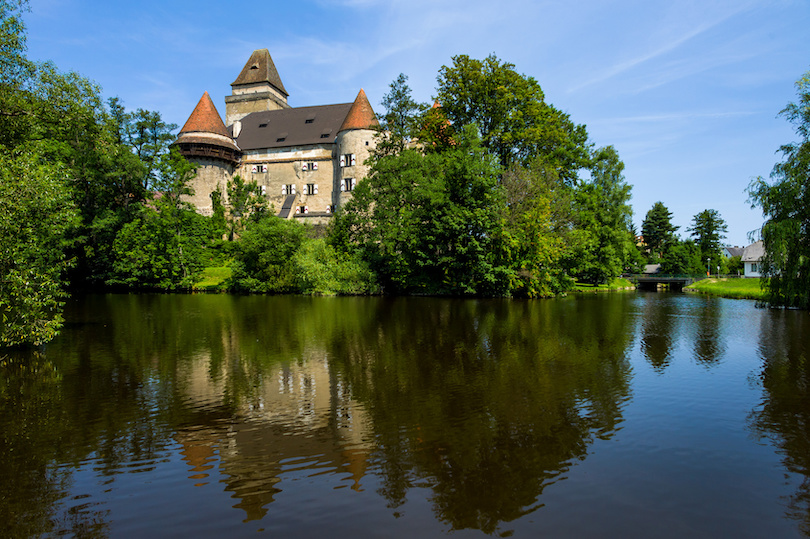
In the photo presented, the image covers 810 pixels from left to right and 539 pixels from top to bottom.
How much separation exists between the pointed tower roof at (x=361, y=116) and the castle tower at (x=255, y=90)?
19.0 m

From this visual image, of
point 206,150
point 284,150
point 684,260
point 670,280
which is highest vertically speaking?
point 284,150

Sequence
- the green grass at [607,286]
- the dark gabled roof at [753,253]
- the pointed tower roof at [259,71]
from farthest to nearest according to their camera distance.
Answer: the pointed tower roof at [259,71]
the dark gabled roof at [753,253]
the green grass at [607,286]

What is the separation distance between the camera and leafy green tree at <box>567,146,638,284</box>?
40031 millimetres

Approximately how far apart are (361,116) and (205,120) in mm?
17911

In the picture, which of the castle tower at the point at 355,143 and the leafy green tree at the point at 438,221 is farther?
the castle tower at the point at 355,143

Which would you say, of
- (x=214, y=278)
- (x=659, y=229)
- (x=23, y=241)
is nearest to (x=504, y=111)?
(x=214, y=278)

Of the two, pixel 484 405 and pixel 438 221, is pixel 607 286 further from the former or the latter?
pixel 484 405

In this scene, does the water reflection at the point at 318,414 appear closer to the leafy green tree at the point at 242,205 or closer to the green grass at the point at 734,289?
the green grass at the point at 734,289

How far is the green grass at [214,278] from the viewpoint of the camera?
4088 cm

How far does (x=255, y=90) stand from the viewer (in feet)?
219

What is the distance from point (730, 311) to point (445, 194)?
59.6 feet

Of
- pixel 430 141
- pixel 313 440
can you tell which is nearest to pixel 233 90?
pixel 430 141

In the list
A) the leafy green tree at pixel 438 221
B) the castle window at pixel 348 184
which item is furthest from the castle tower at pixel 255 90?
the leafy green tree at pixel 438 221

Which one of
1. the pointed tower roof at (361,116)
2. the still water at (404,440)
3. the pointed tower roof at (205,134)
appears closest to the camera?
the still water at (404,440)
